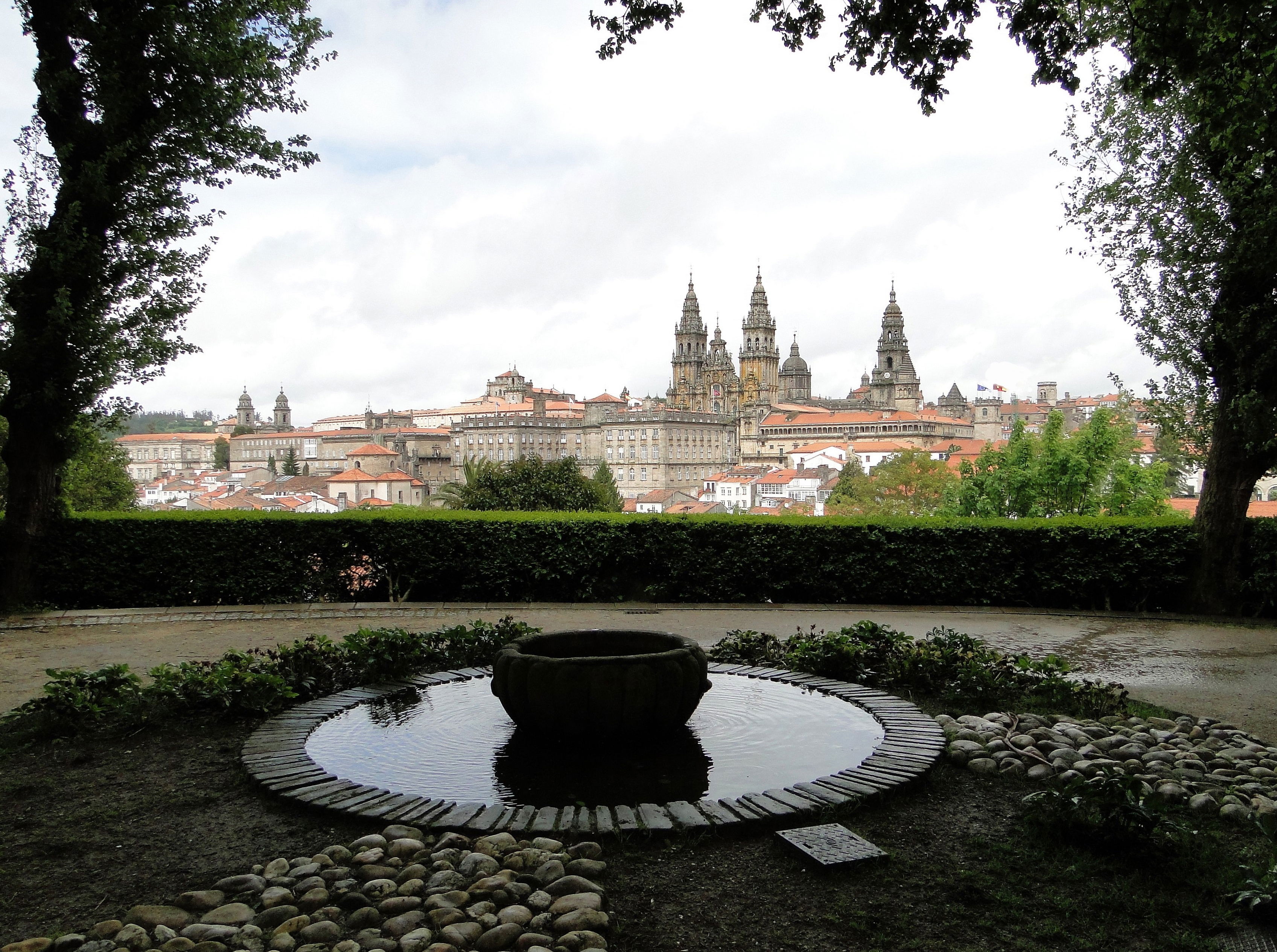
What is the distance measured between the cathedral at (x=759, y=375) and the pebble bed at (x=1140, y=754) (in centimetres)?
11727

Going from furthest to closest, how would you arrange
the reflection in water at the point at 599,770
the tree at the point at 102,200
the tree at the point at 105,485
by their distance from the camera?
the tree at the point at 105,485, the tree at the point at 102,200, the reflection in water at the point at 599,770

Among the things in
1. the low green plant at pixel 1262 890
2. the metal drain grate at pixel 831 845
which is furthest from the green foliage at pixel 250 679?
the low green plant at pixel 1262 890

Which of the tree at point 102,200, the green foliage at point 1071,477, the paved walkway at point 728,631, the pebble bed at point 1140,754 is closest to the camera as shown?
the pebble bed at point 1140,754

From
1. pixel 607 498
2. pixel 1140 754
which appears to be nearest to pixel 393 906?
pixel 1140 754

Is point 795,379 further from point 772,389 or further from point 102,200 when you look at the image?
point 102,200

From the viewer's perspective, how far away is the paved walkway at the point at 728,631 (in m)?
6.71

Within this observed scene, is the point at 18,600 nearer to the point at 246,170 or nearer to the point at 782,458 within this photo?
the point at 246,170

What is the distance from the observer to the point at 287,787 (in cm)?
375

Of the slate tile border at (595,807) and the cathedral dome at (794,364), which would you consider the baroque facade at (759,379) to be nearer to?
the cathedral dome at (794,364)

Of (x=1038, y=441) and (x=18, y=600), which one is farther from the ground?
(x=1038, y=441)

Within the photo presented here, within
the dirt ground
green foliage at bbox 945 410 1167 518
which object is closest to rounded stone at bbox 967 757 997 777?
the dirt ground

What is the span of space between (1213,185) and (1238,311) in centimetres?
147

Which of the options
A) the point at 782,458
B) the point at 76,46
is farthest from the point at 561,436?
the point at 76,46

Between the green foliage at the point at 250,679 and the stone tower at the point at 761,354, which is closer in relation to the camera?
the green foliage at the point at 250,679
